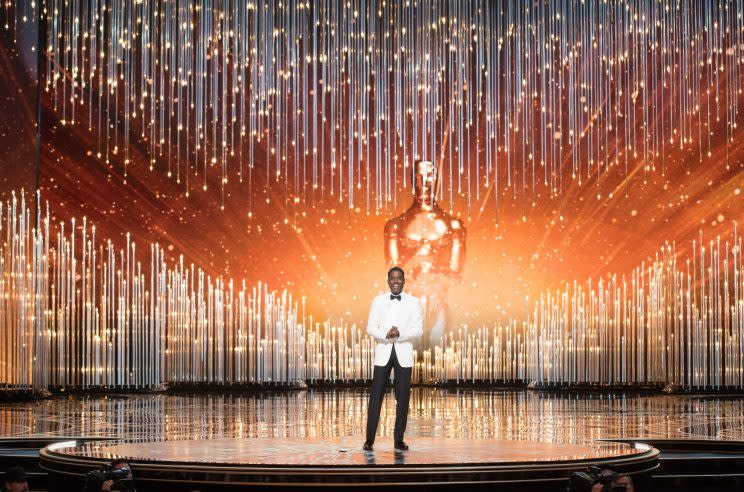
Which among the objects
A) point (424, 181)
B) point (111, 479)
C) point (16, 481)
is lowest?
point (111, 479)

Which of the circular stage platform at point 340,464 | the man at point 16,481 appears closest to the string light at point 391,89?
the circular stage platform at point 340,464

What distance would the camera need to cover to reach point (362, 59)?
18.9m

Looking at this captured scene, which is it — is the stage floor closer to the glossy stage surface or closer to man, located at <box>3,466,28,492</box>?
the glossy stage surface

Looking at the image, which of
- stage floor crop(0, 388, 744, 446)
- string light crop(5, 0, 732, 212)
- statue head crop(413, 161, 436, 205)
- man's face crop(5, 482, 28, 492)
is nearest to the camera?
man's face crop(5, 482, 28, 492)

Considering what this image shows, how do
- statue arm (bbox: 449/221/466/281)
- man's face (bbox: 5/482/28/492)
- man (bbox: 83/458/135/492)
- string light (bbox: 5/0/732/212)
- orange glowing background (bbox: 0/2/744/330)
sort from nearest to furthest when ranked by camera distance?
man's face (bbox: 5/482/28/492), man (bbox: 83/458/135/492), string light (bbox: 5/0/732/212), orange glowing background (bbox: 0/2/744/330), statue arm (bbox: 449/221/466/281)

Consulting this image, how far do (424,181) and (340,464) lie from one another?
1433cm

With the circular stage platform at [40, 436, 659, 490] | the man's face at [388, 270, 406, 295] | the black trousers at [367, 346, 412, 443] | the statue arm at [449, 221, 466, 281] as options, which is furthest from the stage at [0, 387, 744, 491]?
the statue arm at [449, 221, 466, 281]

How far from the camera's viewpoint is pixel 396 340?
599 centimetres

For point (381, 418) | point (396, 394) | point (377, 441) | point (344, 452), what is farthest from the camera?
point (381, 418)

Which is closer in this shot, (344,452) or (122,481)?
(122,481)

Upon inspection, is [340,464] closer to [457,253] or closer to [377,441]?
[377,441]

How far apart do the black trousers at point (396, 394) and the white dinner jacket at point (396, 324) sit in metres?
0.03

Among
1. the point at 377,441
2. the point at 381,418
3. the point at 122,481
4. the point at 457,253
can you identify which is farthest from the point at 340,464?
the point at 457,253

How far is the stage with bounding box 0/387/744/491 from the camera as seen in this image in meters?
5.11
